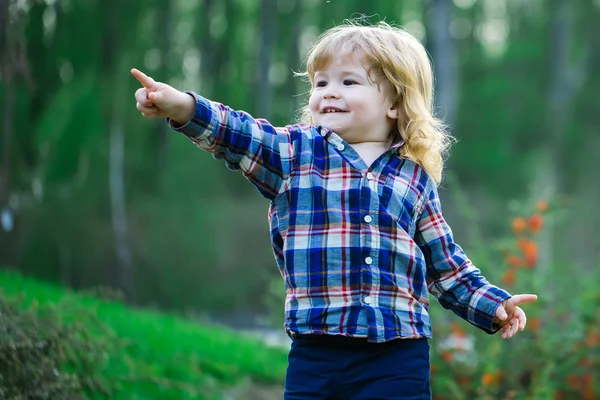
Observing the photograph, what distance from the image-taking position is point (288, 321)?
2010 millimetres

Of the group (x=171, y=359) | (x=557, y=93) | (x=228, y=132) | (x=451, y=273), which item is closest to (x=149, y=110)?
(x=228, y=132)

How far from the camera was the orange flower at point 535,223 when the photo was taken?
14.5 ft

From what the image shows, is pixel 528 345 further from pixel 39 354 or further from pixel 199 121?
pixel 199 121

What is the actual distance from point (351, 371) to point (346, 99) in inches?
26.4

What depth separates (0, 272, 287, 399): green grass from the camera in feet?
11.4

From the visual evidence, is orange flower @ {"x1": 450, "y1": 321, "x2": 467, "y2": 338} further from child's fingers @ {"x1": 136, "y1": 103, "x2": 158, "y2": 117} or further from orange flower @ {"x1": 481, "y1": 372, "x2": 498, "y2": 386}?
child's fingers @ {"x1": 136, "y1": 103, "x2": 158, "y2": 117}

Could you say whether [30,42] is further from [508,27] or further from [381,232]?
[508,27]

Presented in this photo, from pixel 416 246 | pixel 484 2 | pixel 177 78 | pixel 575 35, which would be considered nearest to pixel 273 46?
pixel 177 78

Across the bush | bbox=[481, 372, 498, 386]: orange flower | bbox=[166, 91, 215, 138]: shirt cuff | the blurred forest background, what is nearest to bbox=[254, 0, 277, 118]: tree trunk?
the blurred forest background

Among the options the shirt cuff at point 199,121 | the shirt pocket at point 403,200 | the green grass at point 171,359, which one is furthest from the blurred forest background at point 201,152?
the shirt cuff at point 199,121

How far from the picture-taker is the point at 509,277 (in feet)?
13.9

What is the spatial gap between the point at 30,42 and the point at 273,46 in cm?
705

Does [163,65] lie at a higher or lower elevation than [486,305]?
higher

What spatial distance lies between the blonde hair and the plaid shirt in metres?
0.09
